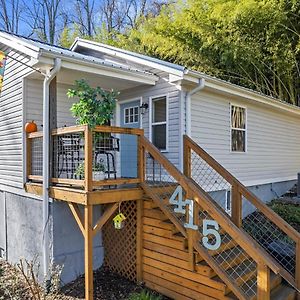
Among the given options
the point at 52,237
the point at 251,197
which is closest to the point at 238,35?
the point at 251,197

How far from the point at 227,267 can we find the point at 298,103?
930 centimetres

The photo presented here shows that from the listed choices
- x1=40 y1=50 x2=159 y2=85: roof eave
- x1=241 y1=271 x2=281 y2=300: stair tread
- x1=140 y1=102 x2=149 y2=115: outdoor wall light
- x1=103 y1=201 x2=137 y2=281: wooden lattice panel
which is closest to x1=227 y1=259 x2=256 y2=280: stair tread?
x1=241 y1=271 x2=281 y2=300: stair tread

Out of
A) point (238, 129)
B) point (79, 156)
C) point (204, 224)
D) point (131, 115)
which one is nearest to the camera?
point (204, 224)

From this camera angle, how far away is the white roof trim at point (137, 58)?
5918 millimetres

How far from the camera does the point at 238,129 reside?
25.7 feet

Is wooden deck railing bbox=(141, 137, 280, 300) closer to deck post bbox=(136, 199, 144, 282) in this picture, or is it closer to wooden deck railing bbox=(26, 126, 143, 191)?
deck post bbox=(136, 199, 144, 282)

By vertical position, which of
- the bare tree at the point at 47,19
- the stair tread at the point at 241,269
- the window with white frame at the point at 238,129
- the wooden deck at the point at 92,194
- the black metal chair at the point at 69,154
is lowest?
the stair tread at the point at 241,269

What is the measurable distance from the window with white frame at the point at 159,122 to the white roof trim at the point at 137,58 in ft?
2.18

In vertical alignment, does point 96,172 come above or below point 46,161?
below

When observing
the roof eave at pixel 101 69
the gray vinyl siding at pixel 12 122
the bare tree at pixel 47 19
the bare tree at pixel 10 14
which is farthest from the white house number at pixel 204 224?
the bare tree at pixel 10 14

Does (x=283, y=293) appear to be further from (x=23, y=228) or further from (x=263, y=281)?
(x=23, y=228)

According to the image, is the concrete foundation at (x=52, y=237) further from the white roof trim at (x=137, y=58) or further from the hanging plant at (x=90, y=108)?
the white roof trim at (x=137, y=58)

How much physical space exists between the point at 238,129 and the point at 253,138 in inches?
32.4

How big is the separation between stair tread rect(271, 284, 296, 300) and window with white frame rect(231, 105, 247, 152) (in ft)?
11.9
